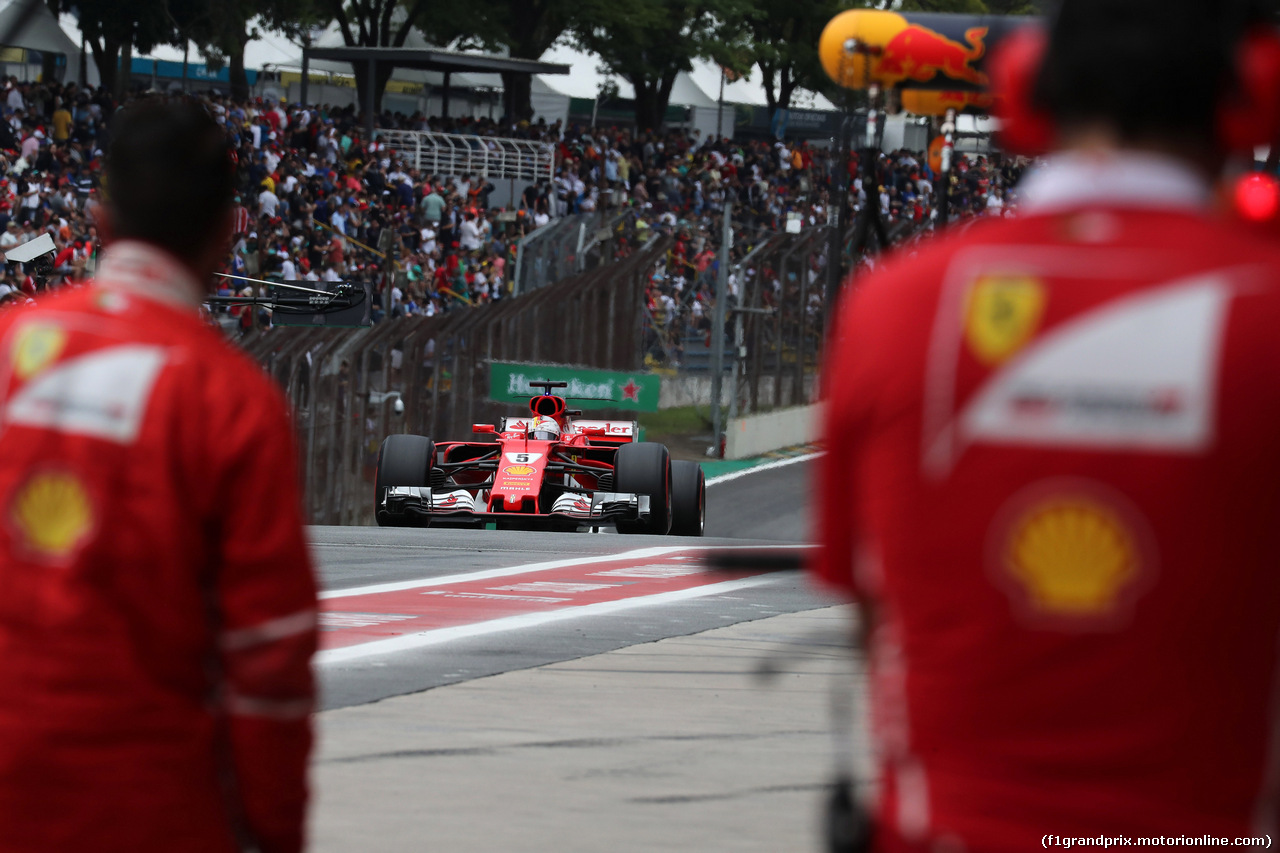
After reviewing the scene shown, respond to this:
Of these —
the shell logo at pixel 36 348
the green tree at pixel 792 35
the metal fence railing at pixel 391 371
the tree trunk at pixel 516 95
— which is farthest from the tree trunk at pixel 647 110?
the shell logo at pixel 36 348

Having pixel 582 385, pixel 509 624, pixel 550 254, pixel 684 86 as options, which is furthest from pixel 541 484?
pixel 684 86

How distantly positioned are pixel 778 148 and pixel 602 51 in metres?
4.92

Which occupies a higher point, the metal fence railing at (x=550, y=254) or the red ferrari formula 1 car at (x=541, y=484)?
the metal fence railing at (x=550, y=254)

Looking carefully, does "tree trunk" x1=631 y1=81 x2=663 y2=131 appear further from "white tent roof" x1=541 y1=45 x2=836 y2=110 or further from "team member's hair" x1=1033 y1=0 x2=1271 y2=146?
"team member's hair" x1=1033 y1=0 x2=1271 y2=146

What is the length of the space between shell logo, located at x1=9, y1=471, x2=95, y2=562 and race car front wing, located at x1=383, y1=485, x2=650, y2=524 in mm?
14327

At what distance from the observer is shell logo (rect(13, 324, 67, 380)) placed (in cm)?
228

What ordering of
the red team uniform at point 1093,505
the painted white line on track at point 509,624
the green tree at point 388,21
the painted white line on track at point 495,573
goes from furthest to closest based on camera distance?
the green tree at point 388,21 → the painted white line on track at point 495,573 → the painted white line on track at point 509,624 → the red team uniform at point 1093,505

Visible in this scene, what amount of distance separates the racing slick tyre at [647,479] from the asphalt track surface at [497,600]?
3121 millimetres

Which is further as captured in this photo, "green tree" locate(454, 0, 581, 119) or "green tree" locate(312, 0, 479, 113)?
"green tree" locate(454, 0, 581, 119)

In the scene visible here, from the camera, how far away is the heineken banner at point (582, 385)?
67.4 feet

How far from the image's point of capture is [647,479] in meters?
16.8

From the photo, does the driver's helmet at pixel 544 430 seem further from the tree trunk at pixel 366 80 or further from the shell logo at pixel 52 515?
the tree trunk at pixel 366 80

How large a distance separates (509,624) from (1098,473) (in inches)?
262

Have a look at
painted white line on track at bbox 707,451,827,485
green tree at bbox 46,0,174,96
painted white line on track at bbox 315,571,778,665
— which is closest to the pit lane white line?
painted white line on track at bbox 315,571,778,665
